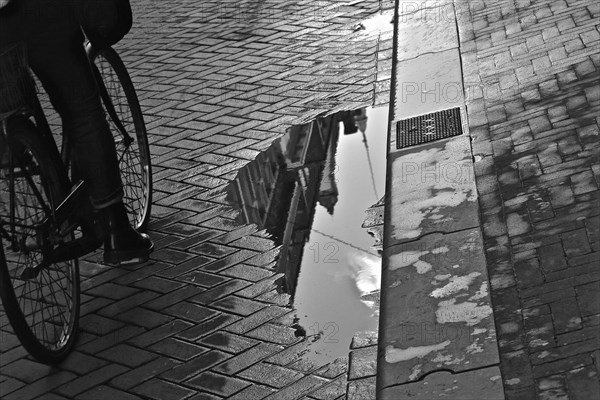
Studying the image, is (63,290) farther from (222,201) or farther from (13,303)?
(222,201)

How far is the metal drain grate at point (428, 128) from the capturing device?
6363mm

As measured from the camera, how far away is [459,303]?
456cm

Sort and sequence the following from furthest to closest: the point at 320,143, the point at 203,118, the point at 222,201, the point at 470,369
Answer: the point at 203,118
the point at 320,143
the point at 222,201
the point at 470,369

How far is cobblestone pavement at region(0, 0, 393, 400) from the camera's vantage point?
4609mm

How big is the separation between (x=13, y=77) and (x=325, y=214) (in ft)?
6.54

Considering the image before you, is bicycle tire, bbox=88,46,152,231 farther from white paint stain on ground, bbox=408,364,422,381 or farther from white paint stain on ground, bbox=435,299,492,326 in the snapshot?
white paint stain on ground, bbox=408,364,422,381

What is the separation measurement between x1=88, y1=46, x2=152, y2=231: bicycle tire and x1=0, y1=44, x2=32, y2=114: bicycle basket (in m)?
1.11

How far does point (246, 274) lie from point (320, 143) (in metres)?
1.83

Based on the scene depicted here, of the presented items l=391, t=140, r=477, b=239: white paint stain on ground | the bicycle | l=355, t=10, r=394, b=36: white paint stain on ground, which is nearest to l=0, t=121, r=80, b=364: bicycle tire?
the bicycle

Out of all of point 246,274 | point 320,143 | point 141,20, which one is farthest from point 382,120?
point 141,20

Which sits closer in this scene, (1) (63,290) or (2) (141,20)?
(1) (63,290)

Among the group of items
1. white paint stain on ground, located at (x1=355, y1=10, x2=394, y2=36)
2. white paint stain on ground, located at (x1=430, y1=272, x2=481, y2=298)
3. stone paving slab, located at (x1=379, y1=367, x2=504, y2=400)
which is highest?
stone paving slab, located at (x1=379, y1=367, x2=504, y2=400)

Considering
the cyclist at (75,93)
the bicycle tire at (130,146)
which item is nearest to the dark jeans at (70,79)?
the cyclist at (75,93)

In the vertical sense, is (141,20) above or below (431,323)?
below
